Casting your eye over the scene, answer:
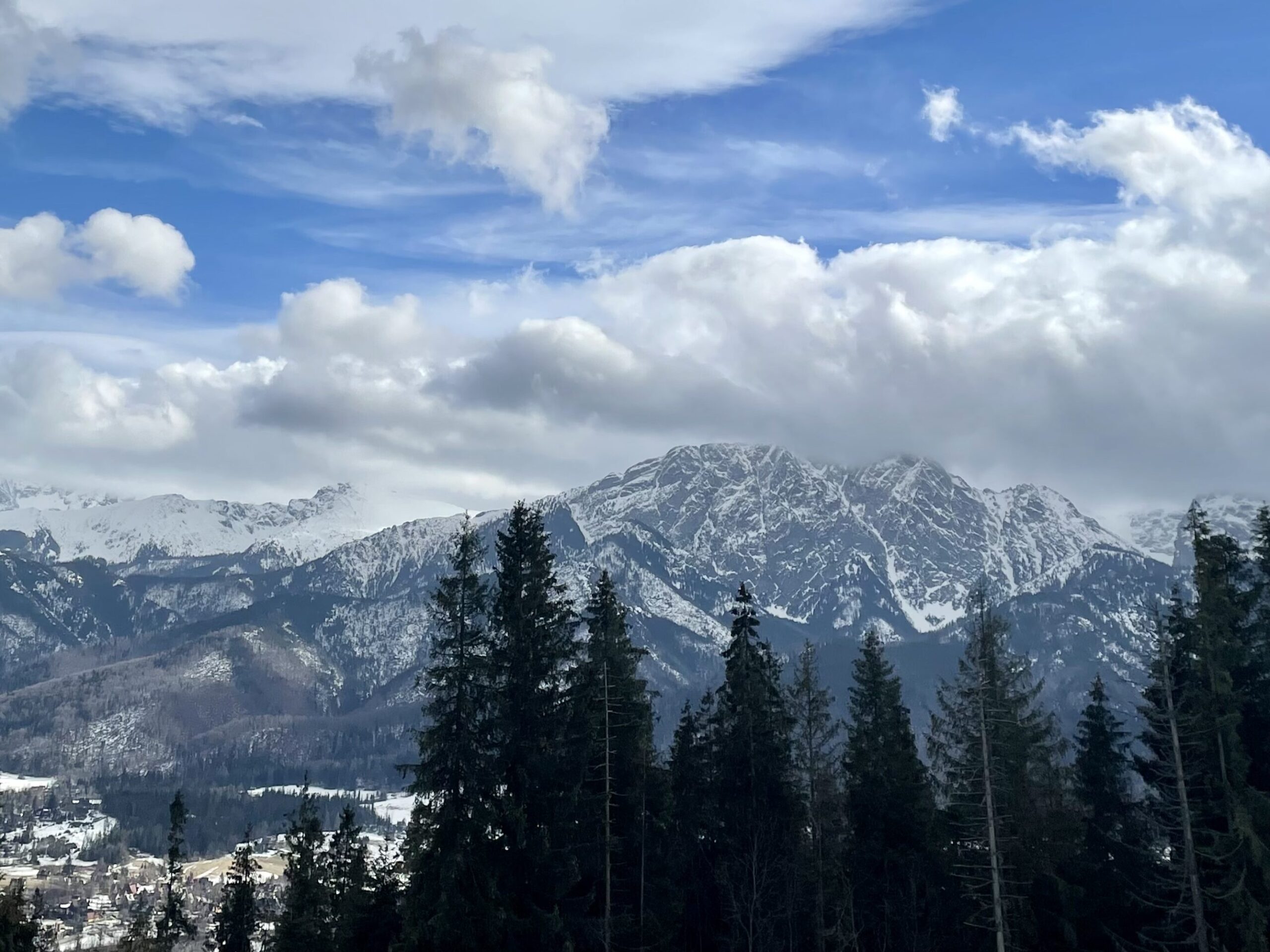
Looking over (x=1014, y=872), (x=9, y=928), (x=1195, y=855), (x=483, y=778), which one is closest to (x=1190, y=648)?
(x=1195, y=855)

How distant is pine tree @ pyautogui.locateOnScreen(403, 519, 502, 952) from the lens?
52656 millimetres

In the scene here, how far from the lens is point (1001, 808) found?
62281 millimetres

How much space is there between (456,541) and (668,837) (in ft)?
73.7

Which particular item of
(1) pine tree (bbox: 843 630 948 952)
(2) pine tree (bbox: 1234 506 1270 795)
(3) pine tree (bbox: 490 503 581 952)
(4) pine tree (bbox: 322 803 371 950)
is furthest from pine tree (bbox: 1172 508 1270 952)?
(4) pine tree (bbox: 322 803 371 950)

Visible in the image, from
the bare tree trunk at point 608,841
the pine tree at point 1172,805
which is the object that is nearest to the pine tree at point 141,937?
the bare tree trunk at point 608,841

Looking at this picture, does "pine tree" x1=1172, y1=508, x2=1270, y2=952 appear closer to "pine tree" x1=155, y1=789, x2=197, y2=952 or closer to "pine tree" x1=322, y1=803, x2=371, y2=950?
"pine tree" x1=322, y1=803, x2=371, y2=950

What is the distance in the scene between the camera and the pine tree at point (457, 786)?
5266 centimetres

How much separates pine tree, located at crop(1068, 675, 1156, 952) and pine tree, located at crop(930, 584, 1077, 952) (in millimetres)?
1488

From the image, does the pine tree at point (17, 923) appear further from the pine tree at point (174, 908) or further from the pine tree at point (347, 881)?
the pine tree at point (174, 908)

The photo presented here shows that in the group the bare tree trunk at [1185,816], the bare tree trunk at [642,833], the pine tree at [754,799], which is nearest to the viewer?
the bare tree trunk at [1185,816]

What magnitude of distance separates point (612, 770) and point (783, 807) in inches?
380

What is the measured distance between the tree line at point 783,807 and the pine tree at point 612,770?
180mm

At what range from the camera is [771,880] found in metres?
64.3

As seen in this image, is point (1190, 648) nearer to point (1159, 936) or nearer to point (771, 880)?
point (1159, 936)
